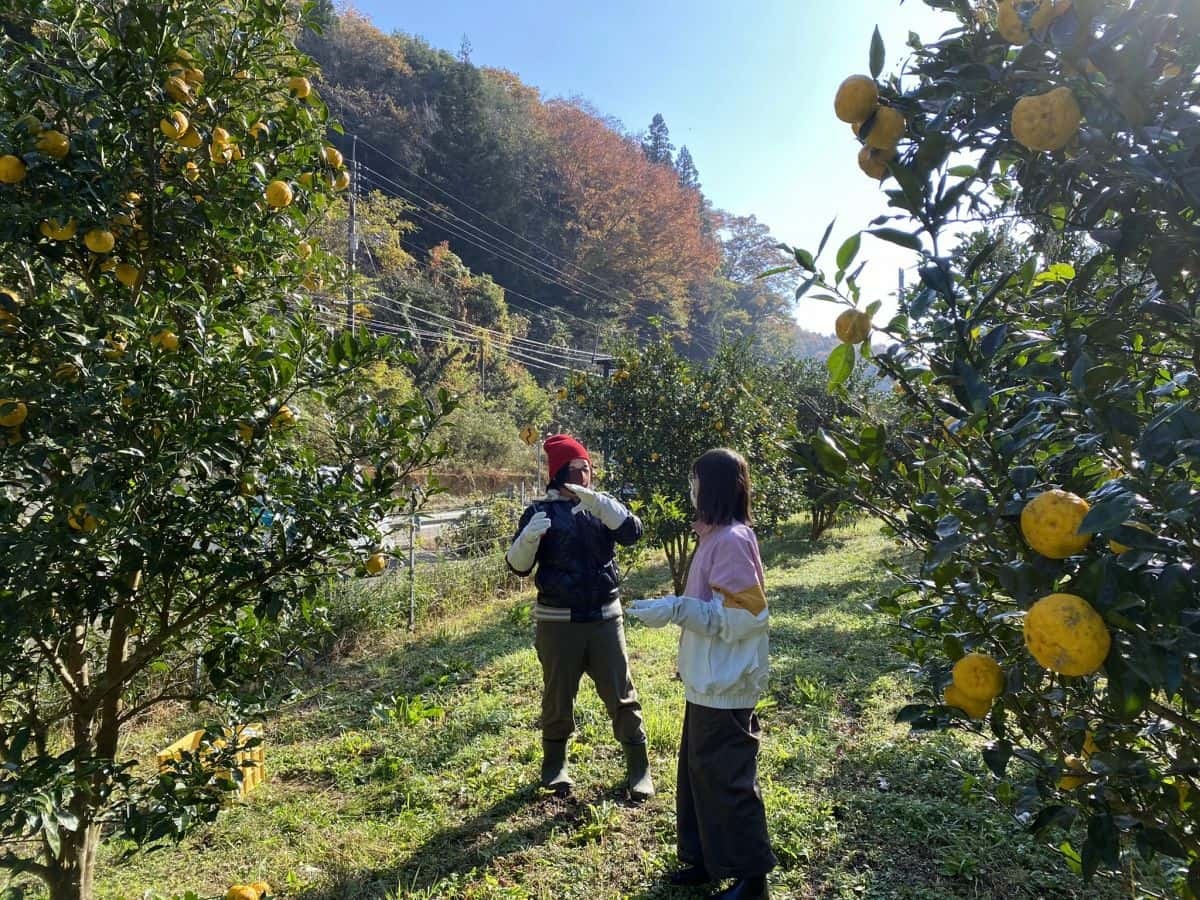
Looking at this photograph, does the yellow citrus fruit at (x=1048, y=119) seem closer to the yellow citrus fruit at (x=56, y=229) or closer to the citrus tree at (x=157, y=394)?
the citrus tree at (x=157, y=394)

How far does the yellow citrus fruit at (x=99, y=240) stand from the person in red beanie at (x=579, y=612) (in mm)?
1690

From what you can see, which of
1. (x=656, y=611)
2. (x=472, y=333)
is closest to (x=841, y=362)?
(x=656, y=611)

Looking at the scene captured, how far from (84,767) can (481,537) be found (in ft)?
24.0

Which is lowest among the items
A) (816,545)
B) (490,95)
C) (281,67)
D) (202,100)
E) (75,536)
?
(816,545)

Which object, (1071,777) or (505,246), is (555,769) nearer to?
(1071,777)

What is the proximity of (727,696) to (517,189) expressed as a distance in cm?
3172

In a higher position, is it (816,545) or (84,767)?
(84,767)

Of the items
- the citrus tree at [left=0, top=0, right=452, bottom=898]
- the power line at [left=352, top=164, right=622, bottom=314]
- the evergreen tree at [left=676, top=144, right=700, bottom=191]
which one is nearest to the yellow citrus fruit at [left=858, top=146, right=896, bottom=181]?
the citrus tree at [left=0, top=0, right=452, bottom=898]

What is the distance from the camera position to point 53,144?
1.55m

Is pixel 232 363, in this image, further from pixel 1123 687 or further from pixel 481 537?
pixel 481 537

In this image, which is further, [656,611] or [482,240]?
[482,240]

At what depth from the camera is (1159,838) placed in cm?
95

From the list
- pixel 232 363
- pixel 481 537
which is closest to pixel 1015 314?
pixel 232 363

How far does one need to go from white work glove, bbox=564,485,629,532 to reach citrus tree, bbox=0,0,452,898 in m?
0.95
